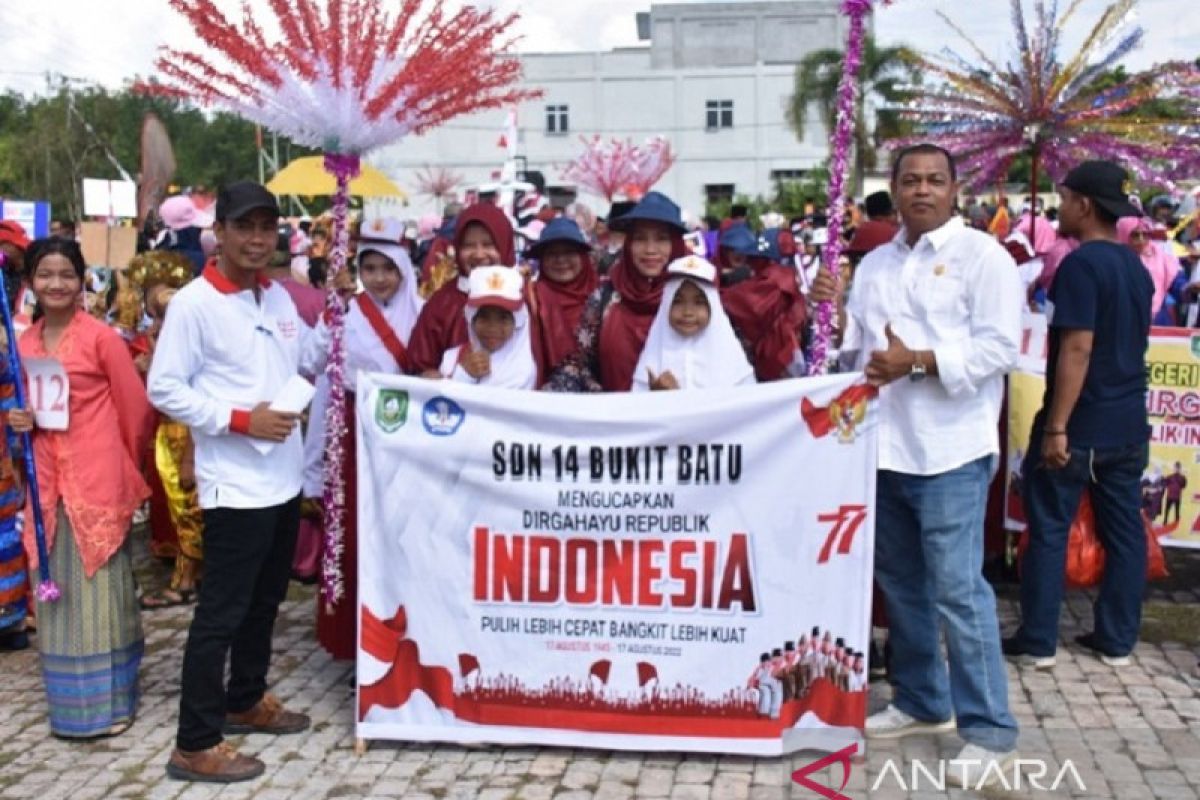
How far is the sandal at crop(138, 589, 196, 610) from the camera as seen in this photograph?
7.23 metres

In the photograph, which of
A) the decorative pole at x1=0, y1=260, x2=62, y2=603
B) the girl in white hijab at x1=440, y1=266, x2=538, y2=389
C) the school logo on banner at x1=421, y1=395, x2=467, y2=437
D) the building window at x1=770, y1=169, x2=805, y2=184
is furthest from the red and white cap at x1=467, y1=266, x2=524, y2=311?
the building window at x1=770, y1=169, x2=805, y2=184

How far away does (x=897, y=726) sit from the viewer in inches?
202

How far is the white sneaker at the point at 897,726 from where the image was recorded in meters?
5.09

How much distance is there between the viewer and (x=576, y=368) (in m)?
5.46

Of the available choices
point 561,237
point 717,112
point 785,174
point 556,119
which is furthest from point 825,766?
point 717,112

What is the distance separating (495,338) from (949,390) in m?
1.73

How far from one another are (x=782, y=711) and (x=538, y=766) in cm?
87

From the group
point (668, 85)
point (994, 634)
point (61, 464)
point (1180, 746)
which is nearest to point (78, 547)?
point (61, 464)

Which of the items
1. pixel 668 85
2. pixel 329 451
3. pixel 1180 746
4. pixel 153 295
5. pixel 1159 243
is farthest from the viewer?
pixel 668 85

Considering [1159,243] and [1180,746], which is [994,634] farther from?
[1159,243]

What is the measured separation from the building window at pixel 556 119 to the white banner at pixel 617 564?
58707mm

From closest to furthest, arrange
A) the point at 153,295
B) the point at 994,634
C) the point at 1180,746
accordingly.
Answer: the point at 994,634
the point at 1180,746
the point at 153,295

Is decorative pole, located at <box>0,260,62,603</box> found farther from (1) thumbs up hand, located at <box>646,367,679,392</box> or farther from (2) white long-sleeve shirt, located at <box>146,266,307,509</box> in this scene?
(1) thumbs up hand, located at <box>646,367,679,392</box>

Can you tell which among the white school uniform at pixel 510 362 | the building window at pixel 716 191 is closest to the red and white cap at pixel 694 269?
the white school uniform at pixel 510 362
